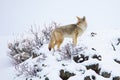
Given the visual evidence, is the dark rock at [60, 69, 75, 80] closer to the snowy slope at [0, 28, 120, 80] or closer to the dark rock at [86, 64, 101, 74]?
the snowy slope at [0, 28, 120, 80]

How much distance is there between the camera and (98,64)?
11.1 metres

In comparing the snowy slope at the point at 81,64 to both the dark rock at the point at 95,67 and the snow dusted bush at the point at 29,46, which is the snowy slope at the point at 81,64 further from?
the snow dusted bush at the point at 29,46

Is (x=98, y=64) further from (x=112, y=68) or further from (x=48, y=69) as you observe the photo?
(x=48, y=69)

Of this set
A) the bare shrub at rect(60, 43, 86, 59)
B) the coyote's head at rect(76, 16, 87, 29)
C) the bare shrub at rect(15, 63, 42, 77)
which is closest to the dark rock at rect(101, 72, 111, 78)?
the bare shrub at rect(60, 43, 86, 59)

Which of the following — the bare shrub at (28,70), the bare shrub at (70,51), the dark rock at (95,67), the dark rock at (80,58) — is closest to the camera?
the dark rock at (95,67)

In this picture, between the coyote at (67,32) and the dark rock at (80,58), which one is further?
the coyote at (67,32)

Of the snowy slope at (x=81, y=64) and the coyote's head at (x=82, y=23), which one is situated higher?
the coyote's head at (x=82, y=23)

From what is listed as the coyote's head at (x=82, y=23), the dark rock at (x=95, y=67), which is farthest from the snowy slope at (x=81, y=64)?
the coyote's head at (x=82, y=23)

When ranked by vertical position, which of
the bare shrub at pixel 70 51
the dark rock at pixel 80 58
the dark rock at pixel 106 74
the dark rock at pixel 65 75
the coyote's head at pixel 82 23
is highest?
the coyote's head at pixel 82 23

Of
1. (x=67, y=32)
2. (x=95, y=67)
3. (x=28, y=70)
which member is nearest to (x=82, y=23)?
(x=67, y=32)

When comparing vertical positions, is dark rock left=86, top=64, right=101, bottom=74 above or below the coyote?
below

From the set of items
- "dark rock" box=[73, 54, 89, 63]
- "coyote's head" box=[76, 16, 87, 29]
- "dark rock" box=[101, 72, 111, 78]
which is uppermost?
"coyote's head" box=[76, 16, 87, 29]

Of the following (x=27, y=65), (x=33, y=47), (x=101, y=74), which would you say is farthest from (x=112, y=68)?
(x=33, y=47)

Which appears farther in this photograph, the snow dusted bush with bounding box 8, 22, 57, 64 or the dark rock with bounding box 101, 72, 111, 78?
the snow dusted bush with bounding box 8, 22, 57, 64
